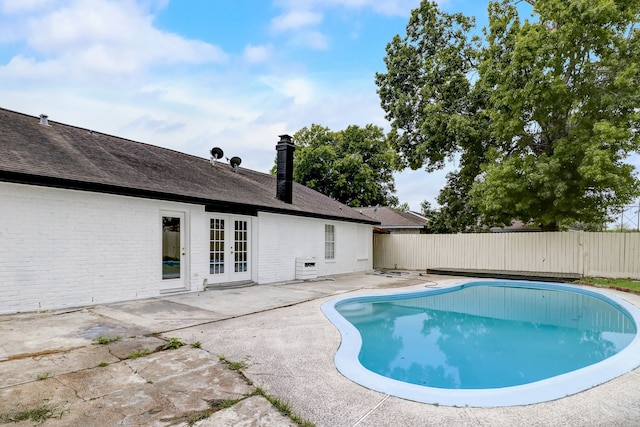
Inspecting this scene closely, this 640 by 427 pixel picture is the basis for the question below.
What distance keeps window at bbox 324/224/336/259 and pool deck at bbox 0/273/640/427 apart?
8.09 metres

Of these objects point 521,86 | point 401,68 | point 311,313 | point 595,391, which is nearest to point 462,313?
point 311,313

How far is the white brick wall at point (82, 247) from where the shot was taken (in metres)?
6.07

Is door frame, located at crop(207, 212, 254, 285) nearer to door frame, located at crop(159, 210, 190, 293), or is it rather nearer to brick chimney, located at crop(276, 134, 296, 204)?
door frame, located at crop(159, 210, 190, 293)

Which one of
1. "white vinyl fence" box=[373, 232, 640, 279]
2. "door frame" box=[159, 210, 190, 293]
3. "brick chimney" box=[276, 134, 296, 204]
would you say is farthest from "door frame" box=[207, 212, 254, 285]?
"white vinyl fence" box=[373, 232, 640, 279]

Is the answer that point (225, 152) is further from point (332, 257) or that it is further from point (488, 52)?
point (488, 52)

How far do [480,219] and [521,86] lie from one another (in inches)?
301

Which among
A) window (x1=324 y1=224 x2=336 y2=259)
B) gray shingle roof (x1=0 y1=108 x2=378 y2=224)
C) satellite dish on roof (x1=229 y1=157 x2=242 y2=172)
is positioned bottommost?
window (x1=324 y1=224 x2=336 y2=259)

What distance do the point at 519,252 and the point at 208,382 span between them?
1422cm

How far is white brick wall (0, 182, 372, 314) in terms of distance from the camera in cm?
607

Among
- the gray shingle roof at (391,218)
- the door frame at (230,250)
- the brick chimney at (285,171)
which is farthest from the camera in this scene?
the gray shingle roof at (391,218)

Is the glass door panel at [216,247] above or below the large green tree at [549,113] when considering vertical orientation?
below

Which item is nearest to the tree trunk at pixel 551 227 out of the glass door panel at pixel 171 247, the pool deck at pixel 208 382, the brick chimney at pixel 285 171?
the brick chimney at pixel 285 171

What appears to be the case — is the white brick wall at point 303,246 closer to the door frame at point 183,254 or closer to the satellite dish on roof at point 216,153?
the door frame at point 183,254

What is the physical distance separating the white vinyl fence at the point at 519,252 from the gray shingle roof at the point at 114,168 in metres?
6.16
